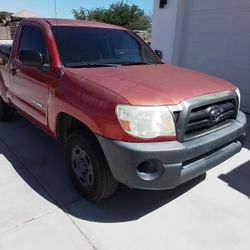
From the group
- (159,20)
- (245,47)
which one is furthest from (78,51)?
(159,20)

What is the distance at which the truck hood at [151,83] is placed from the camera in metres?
2.60

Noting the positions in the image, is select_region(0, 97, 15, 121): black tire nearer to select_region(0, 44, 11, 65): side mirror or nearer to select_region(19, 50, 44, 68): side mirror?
select_region(0, 44, 11, 65): side mirror

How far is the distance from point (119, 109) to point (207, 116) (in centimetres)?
87

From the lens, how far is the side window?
11.7 feet

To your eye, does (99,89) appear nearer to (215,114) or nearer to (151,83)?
(151,83)

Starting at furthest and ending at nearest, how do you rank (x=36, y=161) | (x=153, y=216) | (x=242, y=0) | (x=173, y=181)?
1. (x=242, y=0)
2. (x=36, y=161)
3. (x=153, y=216)
4. (x=173, y=181)

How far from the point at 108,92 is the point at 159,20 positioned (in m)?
6.72

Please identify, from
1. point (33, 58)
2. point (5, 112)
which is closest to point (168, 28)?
point (5, 112)

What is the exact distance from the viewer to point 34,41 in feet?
12.9

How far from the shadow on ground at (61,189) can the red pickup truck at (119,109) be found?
6.4 inches

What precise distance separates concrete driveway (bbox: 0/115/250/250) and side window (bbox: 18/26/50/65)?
141cm

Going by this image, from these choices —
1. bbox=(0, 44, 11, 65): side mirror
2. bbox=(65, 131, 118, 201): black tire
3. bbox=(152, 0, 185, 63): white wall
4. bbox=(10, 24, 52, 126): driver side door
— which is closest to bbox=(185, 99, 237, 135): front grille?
bbox=(65, 131, 118, 201): black tire

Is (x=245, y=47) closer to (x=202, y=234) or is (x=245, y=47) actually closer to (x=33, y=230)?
(x=202, y=234)

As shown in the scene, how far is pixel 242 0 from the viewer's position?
21.8 ft
